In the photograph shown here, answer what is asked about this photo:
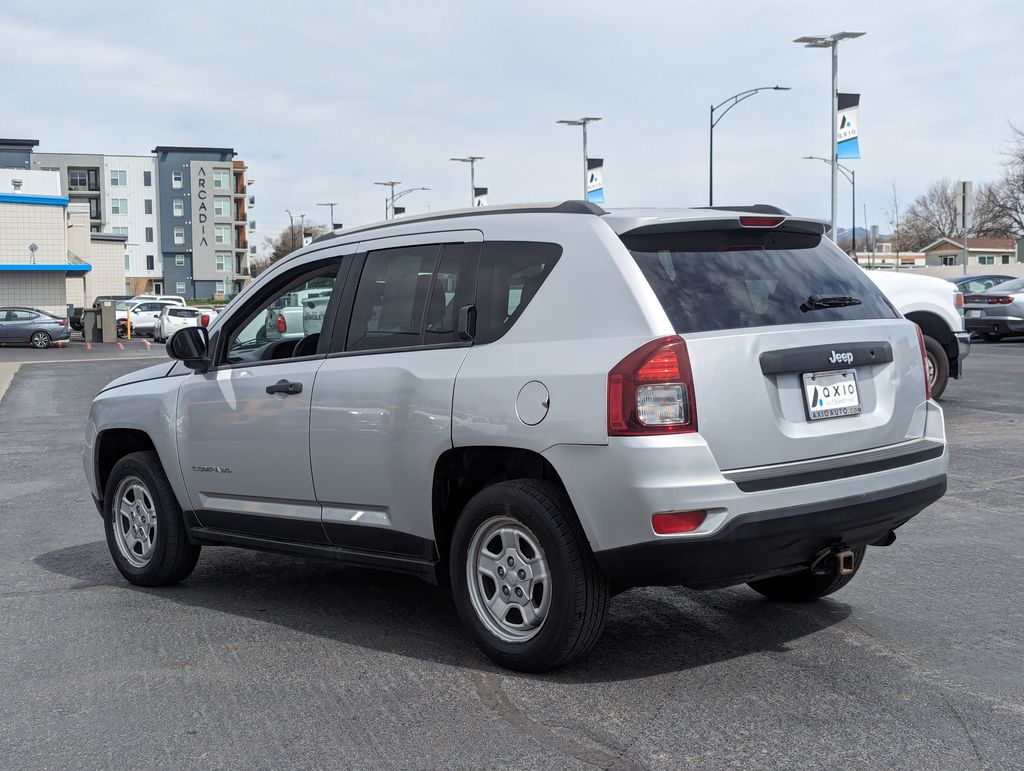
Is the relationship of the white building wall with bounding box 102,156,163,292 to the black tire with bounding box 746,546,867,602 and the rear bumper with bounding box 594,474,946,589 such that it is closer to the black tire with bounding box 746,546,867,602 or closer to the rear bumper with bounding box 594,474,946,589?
the black tire with bounding box 746,546,867,602

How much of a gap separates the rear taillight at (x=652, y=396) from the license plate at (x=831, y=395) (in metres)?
0.56

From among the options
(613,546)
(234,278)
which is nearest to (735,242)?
(613,546)

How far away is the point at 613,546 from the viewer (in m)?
4.27

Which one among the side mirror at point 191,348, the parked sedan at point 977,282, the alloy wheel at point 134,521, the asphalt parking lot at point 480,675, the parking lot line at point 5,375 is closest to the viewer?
the asphalt parking lot at point 480,675

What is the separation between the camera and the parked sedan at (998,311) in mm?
27125

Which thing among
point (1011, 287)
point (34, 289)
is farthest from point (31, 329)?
point (1011, 287)

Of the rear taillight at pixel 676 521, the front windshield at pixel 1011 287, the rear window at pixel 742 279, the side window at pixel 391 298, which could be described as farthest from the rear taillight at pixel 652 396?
the front windshield at pixel 1011 287

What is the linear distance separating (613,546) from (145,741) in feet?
5.70

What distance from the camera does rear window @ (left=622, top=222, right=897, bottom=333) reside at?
4434mm

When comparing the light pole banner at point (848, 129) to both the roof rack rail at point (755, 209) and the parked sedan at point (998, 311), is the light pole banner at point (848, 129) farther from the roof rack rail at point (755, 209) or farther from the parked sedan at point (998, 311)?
the roof rack rail at point (755, 209)

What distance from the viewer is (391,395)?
4996 millimetres

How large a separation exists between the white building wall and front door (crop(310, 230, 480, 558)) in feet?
384

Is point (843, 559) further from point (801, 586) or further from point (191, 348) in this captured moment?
point (191, 348)

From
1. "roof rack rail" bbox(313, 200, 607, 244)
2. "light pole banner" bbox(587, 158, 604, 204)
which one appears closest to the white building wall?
"light pole banner" bbox(587, 158, 604, 204)
